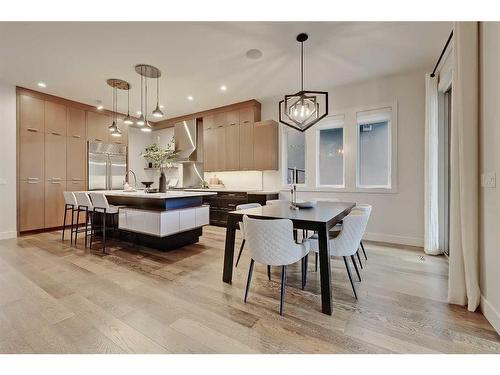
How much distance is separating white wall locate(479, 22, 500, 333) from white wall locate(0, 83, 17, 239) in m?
6.80

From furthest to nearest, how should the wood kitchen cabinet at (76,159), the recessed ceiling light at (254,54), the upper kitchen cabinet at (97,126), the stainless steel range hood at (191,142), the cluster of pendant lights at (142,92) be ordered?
the stainless steel range hood at (191,142) → the upper kitchen cabinet at (97,126) → the wood kitchen cabinet at (76,159) → the cluster of pendant lights at (142,92) → the recessed ceiling light at (254,54)

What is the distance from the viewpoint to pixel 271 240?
1843 millimetres

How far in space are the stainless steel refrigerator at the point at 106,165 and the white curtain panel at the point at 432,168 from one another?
6.61 metres

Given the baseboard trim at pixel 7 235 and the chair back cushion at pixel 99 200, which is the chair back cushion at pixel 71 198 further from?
the baseboard trim at pixel 7 235

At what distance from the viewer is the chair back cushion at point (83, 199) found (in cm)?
371

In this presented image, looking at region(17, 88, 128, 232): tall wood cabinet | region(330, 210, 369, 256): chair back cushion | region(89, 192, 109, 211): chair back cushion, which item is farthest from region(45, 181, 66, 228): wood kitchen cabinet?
region(330, 210, 369, 256): chair back cushion

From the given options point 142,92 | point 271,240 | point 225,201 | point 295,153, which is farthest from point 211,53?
point 225,201

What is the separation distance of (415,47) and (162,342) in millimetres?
4292

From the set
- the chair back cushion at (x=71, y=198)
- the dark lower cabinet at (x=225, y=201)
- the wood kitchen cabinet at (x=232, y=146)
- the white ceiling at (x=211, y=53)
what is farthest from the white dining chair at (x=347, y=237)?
the chair back cushion at (x=71, y=198)

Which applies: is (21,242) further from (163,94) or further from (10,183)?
(163,94)

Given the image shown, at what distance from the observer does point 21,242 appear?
397 cm

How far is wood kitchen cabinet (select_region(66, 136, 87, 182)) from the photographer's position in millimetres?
5117

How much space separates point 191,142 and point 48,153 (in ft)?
9.88

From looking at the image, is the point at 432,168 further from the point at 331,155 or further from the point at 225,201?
the point at 225,201
